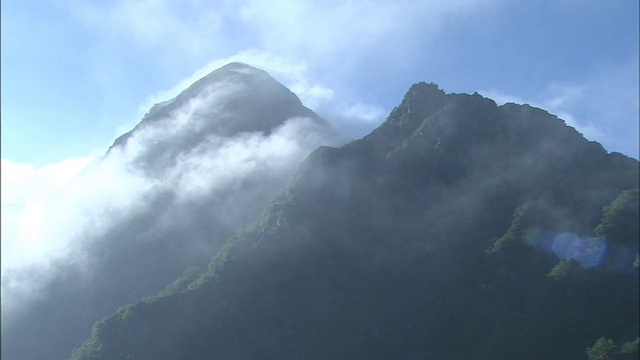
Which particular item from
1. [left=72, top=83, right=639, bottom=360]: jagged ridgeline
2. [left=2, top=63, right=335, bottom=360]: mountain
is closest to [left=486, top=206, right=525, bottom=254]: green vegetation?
[left=72, top=83, right=639, bottom=360]: jagged ridgeline

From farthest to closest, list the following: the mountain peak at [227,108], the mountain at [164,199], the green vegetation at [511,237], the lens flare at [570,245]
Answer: the mountain peak at [227,108]
the mountain at [164,199]
the green vegetation at [511,237]
the lens flare at [570,245]

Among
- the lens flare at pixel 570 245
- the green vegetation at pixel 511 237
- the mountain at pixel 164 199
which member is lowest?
the lens flare at pixel 570 245

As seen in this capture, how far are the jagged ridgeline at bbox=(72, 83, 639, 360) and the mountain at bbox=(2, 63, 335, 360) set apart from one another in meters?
14.3

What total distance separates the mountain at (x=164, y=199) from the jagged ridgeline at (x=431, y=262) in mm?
14304

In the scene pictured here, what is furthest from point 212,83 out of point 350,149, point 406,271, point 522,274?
point 522,274

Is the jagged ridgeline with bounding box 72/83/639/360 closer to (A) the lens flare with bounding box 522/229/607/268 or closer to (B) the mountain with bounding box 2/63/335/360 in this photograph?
(A) the lens flare with bounding box 522/229/607/268

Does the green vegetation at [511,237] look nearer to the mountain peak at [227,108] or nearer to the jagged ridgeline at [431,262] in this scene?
the jagged ridgeline at [431,262]

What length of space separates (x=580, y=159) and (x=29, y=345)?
88234 millimetres

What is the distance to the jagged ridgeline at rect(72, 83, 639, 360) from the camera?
72.8 m

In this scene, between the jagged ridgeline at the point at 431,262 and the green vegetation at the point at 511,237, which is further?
the green vegetation at the point at 511,237

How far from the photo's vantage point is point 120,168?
135000 millimetres

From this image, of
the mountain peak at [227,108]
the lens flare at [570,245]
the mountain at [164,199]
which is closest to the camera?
the lens flare at [570,245]

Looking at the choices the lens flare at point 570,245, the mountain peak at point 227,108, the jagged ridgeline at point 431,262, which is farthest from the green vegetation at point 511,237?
the mountain peak at point 227,108

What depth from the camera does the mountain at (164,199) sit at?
101938 mm
